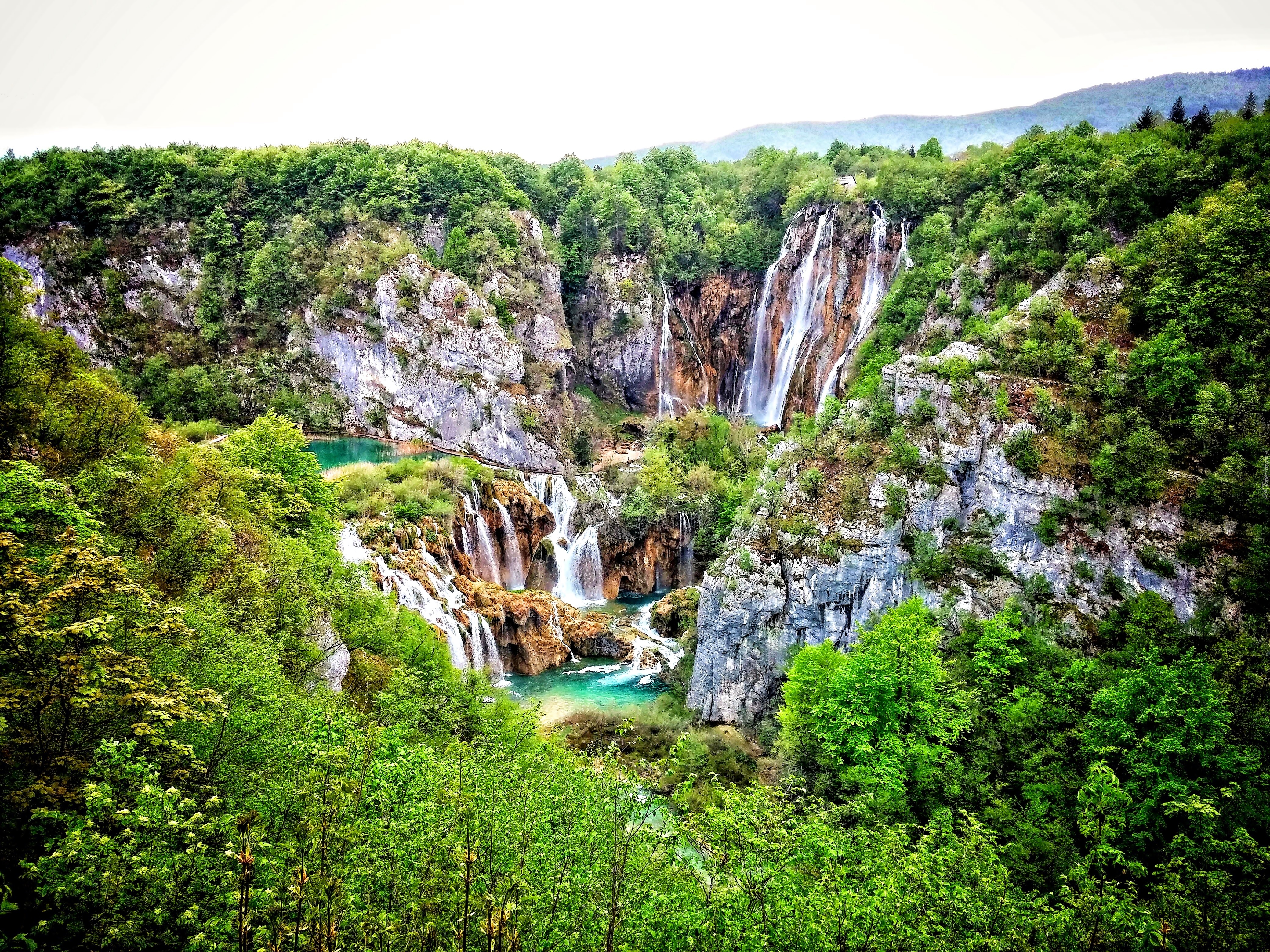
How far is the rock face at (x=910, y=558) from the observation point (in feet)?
77.9

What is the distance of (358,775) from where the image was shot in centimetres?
970

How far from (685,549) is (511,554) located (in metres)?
12.5

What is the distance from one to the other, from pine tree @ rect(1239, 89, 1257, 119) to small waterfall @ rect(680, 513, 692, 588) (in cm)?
3585

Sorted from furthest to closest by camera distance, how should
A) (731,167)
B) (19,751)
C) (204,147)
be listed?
(731,167)
(204,147)
(19,751)

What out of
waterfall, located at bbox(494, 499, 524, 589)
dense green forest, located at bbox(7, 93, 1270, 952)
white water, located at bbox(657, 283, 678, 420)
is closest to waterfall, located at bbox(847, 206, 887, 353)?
dense green forest, located at bbox(7, 93, 1270, 952)

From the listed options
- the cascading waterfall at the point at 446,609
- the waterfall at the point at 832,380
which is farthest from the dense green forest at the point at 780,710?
the waterfall at the point at 832,380

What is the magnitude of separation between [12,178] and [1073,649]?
3887 inches

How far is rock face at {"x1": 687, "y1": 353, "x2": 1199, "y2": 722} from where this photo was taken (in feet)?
77.9

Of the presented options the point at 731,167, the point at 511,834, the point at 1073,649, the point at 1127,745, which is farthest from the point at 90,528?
the point at 731,167

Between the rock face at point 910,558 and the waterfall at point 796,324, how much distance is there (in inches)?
1040

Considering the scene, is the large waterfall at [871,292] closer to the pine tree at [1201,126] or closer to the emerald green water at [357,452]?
the pine tree at [1201,126]

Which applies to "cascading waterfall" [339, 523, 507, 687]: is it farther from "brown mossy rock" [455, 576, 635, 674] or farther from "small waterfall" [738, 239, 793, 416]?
"small waterfall" [738, 239, 793, 416]

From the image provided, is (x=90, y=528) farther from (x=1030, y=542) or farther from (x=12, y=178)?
(x=12, y=178)

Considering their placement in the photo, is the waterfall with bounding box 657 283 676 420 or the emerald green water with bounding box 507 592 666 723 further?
the waterfall with bounding box 657 283 676 420
